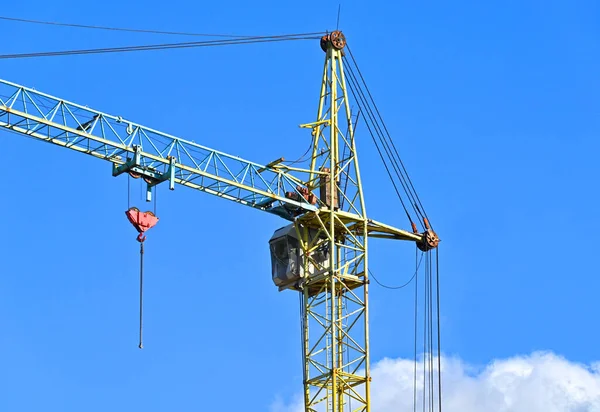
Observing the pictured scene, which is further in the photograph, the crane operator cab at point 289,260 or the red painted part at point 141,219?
the crane operator cab at point 289,260

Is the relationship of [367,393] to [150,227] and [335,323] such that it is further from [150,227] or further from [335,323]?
[150,227]

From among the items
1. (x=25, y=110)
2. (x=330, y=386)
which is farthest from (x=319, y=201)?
(x=25, y=110)

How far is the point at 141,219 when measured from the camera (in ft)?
261

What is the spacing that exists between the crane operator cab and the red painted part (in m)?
7.94

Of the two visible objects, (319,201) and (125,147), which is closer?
(125,147)

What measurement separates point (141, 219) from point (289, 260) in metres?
8.88

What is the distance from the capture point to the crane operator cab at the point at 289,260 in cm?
8506

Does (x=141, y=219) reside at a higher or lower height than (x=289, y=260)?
lower

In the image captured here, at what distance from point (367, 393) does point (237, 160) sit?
12263mm

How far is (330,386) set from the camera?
83.1 m

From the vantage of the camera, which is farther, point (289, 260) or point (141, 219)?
point (289, 260)

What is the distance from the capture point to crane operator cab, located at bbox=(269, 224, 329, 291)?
85.1 m

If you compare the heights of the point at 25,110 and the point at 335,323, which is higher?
the point at 25,110

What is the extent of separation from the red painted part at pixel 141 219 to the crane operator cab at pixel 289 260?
794cm
